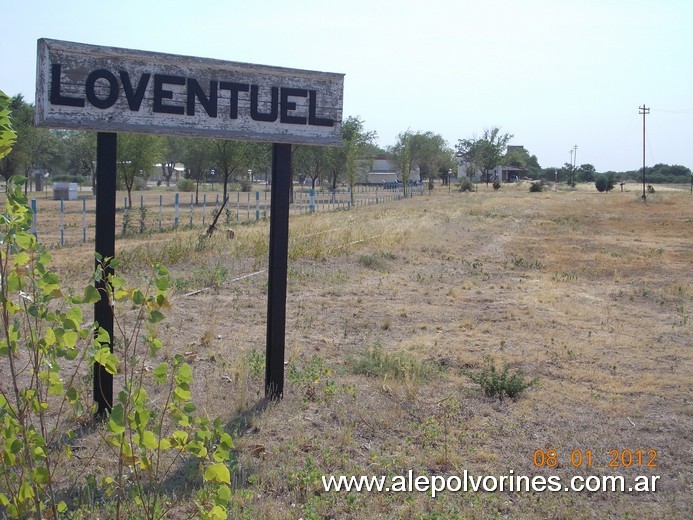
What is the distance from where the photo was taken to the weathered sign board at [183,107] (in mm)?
5254

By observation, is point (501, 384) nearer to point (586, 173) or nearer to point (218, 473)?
point (218, 473)

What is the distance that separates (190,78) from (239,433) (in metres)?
2.73

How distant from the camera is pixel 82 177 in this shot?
83.2m

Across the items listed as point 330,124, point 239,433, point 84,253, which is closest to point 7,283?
point 239,433

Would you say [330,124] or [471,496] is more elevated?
[330,124]

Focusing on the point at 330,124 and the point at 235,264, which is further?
the point at 235,264

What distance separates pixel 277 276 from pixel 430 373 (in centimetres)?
193

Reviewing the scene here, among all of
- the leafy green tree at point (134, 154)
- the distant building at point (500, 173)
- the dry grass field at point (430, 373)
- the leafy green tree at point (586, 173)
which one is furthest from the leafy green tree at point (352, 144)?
the leafy green tree at point (586, 173)

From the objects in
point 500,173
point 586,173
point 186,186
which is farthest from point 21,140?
point 586,173

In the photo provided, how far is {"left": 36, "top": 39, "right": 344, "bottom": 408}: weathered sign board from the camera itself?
525 centimetres

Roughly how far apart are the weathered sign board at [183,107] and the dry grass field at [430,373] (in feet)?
3.24

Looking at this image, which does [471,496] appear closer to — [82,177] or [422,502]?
[422,502]

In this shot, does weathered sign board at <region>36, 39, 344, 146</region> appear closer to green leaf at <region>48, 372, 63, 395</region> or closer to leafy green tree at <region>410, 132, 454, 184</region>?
green leaf at <region>48, 372, 63, 395</region>

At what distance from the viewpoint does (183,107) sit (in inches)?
225
